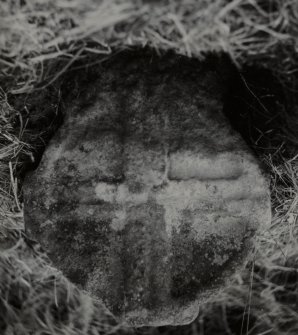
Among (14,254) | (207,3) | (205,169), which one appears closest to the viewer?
(207,3)

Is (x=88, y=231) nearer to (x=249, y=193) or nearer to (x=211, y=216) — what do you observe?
(x=211, y=216)

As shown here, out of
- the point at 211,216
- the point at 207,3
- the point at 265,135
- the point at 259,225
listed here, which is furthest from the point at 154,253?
the point at 207,3

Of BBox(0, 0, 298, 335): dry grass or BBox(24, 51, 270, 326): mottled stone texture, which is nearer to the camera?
BBox(0, 0, 298, 335): dry grass

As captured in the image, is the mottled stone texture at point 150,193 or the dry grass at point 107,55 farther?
the mottled stone texture at point 150,193

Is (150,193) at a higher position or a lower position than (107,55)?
lower
